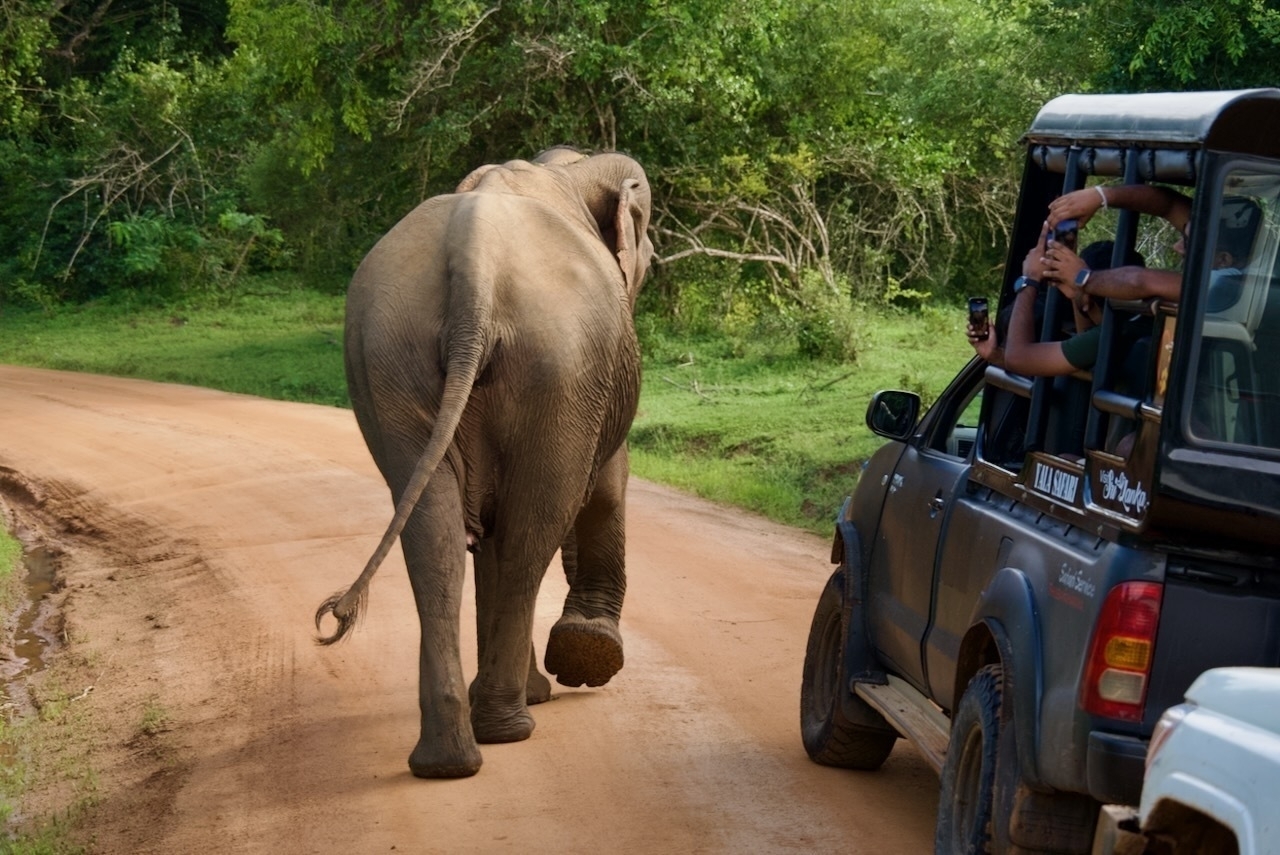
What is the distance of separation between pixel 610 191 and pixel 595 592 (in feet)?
5.79

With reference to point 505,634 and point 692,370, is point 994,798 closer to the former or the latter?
point 505,634

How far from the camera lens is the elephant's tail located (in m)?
5.68

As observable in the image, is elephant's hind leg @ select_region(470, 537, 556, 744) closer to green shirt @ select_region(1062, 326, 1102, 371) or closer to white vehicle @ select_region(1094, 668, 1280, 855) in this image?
green shirt @ select_region(1062, 326, 1102, 371)

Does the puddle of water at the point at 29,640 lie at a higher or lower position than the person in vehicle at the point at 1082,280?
lower

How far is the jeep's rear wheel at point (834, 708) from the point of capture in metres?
5.93

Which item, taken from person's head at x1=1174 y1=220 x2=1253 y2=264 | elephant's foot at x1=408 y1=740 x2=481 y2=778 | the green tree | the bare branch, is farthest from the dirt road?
the bare branch

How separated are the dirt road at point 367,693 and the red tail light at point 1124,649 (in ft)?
5.60

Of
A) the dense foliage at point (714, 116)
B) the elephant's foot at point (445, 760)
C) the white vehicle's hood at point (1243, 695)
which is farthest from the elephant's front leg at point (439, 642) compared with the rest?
the dense foliage at point (714, 116)

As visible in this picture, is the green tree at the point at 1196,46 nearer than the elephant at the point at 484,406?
No

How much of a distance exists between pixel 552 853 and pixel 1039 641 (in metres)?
1.89

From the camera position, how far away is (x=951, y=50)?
72.1 feet

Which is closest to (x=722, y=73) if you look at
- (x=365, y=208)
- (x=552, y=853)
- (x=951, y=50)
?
(x=951, y=50)

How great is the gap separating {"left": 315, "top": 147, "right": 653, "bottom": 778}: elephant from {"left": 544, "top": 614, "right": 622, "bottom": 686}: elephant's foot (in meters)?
0.37

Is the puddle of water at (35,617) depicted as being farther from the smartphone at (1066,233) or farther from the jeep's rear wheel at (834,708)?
the smartphone at (1066,233)
